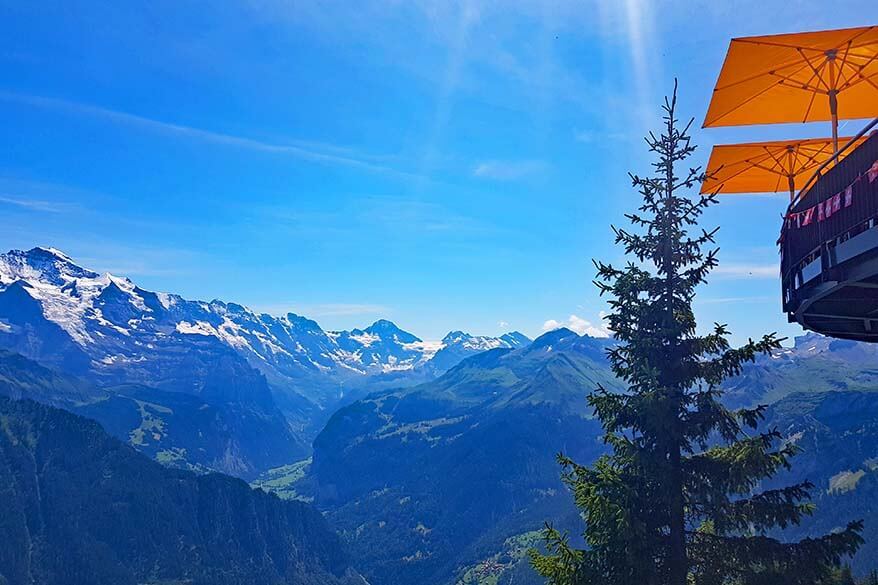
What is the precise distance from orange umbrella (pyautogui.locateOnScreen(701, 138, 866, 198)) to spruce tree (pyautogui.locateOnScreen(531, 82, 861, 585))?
1847 mm

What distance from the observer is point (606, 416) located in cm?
2066

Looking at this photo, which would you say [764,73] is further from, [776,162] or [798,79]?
[776,162]

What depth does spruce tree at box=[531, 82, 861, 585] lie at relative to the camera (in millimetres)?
18147

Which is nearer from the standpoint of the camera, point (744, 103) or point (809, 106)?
point (744, 103)

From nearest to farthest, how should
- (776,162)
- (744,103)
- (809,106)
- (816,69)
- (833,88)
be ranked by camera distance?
(816,69) → (833,88) → (744,103) → (809,106) → (776,162)

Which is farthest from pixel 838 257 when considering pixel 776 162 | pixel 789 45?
pixel 776 162

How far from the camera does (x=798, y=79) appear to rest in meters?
17.3

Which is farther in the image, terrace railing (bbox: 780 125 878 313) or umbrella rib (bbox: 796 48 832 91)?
umbrella rib (bbox: 796 48 832 91)

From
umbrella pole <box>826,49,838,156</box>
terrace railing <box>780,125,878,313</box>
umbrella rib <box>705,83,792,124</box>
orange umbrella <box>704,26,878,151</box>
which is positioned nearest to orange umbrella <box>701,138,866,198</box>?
orange umbrella <box>704,26,878,151</box>

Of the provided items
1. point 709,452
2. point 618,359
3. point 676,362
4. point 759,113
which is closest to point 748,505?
point 709,452

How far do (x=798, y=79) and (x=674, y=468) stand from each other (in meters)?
12.0

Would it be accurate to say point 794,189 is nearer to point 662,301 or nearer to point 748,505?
point 662,301

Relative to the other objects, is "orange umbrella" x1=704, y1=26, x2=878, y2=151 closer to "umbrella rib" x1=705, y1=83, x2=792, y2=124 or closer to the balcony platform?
"umbrella rib" x1=705, y1=83, x2=792, y2=124

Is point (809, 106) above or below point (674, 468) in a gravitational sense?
above
